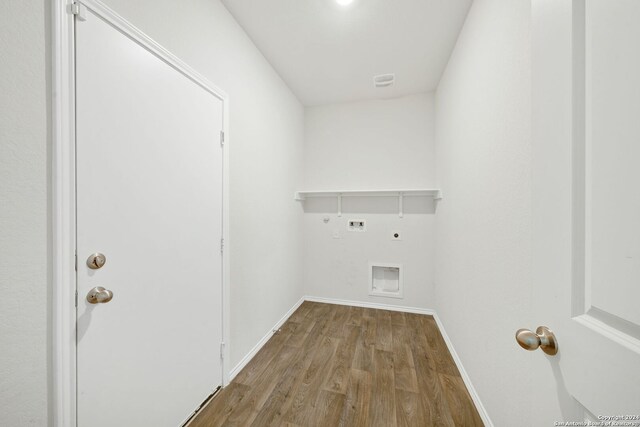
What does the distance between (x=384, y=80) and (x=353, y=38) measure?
765 millimetres

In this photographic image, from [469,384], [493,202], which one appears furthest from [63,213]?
[469,384]

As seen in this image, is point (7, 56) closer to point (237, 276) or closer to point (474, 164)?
point (237, 276)

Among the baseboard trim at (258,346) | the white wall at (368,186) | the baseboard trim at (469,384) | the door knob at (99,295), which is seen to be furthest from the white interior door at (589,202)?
the white wall at (368,186)

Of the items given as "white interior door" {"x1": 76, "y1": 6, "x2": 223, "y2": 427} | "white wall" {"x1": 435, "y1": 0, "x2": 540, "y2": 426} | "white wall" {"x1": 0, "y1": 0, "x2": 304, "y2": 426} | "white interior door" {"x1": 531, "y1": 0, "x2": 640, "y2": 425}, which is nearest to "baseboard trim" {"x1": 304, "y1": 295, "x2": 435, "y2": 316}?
"white wall" {"x1": 0, "y1": 0, "x2": 304, "y2": 426}

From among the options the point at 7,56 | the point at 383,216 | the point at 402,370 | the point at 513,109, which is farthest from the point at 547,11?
the point at 383,216

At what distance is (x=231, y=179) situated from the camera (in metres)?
1.76

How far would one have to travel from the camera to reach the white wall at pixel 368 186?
2.97 metres

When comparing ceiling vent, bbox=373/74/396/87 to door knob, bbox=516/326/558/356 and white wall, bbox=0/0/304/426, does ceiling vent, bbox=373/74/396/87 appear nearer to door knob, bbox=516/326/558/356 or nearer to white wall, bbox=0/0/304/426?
white wall, bbox=0/0/304/426

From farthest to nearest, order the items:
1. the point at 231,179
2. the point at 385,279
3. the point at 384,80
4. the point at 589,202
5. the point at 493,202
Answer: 1. the point at 385,279
2. the point at 384,80
3. the point at 231,179
4. the point at 493,202
5. the point at 589,202

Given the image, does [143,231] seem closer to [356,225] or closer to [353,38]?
[353,38]

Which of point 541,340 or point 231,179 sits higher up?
point 231,179

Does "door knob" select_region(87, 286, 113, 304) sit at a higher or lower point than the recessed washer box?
higher

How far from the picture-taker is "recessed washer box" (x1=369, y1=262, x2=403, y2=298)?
3047 millimetres

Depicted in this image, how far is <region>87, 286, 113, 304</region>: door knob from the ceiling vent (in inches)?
110
